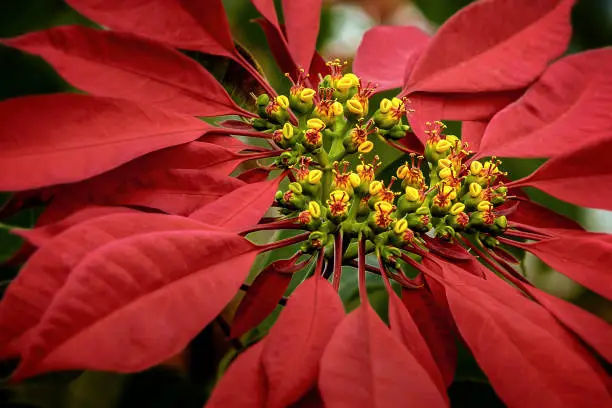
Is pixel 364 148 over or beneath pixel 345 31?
beneath

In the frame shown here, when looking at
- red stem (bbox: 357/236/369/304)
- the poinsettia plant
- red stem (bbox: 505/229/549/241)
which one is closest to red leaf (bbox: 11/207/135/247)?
the poinsettia plant

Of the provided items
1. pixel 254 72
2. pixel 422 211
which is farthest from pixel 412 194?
pixel 254 72

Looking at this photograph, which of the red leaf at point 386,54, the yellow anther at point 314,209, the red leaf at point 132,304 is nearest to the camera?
the red leaf at point 132,304

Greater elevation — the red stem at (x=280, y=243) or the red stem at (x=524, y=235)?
the red stem at (x=524, y=235)

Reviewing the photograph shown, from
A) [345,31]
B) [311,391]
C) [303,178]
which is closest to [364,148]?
[303,178]

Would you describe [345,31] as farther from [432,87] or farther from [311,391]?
[311,391]

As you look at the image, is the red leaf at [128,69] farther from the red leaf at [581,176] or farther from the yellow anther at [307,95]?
the red leaf at [581,176]

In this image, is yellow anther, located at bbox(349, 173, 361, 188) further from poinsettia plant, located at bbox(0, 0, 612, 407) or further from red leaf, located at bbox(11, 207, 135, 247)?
red leaf, located at bbox(11, 207, 135, 247)

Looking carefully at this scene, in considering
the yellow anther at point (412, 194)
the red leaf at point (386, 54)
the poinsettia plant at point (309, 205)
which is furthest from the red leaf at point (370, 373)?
the red leaf at point (386, 54)
